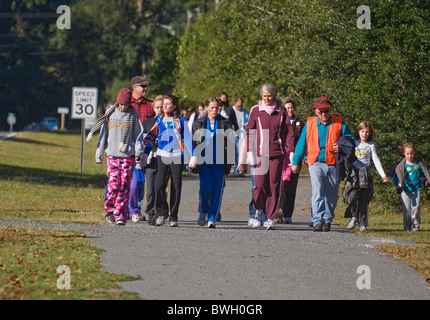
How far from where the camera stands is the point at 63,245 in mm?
10891

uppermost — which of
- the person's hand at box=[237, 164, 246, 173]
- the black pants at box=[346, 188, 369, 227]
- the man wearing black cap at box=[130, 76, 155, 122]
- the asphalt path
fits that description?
the man wearing black cap at box=[130, 76, 155, 122]

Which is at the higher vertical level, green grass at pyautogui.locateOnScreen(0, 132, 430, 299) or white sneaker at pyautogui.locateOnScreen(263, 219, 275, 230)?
white sneaker at pyautogui.locateOnScreen(263, 219, 275, 230)

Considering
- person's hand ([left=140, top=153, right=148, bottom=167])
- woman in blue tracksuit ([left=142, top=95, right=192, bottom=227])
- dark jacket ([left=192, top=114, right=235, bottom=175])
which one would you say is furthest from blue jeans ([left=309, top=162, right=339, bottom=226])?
person's hand ([left=140, top=153, right=148, bottom=167])

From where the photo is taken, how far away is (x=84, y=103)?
28.6 m

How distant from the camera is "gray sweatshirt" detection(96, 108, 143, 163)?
1351 cm

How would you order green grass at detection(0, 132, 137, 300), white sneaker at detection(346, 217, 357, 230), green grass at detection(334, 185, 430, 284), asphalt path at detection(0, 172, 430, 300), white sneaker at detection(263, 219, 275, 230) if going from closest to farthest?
Result: green grass at detection(0, 132, 137, 300) < asphalt path at detection(0, 172, 430, 300) < green grass at detection(334, 185, 430, 284) < white sneaker at detection(263, 219, 275, 230) < white sneaker at detection(346, 217, 357, 230)

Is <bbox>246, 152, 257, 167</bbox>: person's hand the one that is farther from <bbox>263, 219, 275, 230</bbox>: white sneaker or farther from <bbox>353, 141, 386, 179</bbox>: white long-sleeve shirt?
<bbox>353, 141, 386, 179</bbox>: white long-sleeve shirt

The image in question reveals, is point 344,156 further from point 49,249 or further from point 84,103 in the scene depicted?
point 84,103

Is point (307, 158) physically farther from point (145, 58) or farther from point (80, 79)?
point (80, 79)

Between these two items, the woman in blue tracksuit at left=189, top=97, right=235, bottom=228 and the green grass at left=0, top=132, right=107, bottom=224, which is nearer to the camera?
the woman in blue tracksuit at left=189, top=97, right=235, bottom=228

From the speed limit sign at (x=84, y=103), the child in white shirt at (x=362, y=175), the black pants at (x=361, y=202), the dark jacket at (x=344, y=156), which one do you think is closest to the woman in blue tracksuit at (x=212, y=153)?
the dark jacket at (x=344, y=156)

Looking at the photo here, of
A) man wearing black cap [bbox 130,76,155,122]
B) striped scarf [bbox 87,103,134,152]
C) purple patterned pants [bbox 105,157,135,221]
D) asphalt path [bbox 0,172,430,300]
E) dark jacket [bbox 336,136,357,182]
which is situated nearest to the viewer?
asphalt path [bbox 0,172,430,300]

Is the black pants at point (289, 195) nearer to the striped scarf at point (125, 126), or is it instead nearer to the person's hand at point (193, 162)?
the person's hand at point (193, 162)

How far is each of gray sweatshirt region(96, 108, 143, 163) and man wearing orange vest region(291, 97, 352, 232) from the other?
223 centimetres
